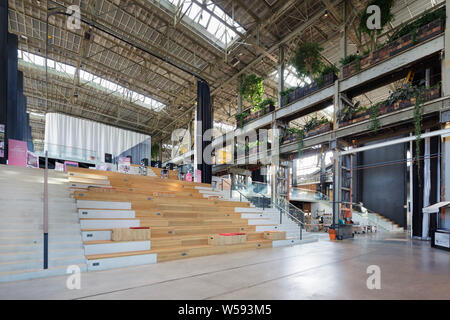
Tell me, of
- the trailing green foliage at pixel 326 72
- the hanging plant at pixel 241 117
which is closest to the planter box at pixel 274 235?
the trailing green foliage at pixel 326 72

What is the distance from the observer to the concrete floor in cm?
295

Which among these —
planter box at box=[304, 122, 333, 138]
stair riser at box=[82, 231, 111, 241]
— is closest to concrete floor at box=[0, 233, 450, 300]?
stair riser at box=[82, 231, 111, 241]

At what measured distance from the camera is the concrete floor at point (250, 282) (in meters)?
2.95

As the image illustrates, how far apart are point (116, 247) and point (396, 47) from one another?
1138cm

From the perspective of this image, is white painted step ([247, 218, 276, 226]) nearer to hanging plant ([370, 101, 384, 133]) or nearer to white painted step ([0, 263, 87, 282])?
hanging plant ([370, 101, 384, 133])

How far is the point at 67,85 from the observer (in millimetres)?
17203

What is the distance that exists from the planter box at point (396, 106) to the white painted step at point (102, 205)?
30.8ft

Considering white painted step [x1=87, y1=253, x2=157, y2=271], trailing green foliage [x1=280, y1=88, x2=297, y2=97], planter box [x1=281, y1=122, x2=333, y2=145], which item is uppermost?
trailing green foliage [x1=280, y1=88, x2=297, y2=97]

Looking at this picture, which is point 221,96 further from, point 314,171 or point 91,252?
point 91,252

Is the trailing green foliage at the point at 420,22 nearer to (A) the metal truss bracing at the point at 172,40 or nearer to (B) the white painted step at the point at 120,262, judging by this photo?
(A) the metal truss bracing at the point at 172,40

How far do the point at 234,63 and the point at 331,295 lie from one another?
15.9 metres

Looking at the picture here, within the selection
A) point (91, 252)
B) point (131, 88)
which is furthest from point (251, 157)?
point (91, 252)

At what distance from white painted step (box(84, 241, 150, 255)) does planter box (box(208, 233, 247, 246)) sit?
1566mm

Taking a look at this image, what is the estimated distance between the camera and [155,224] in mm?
5879
